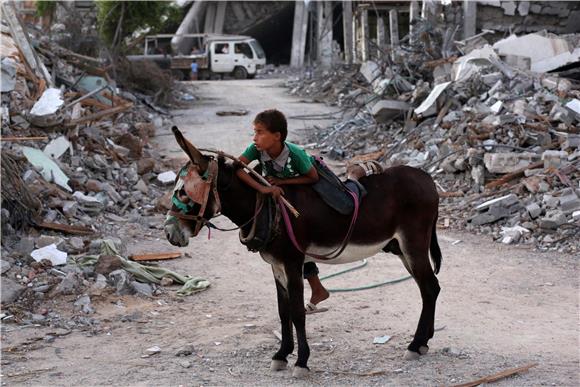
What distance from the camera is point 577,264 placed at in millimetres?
9273

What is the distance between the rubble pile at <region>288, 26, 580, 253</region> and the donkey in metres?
4.44

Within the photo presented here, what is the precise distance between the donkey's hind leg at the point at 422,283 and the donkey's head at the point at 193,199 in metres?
1.59

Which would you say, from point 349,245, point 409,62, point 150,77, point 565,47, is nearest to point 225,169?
point 349,245

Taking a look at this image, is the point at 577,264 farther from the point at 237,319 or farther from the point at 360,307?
the point at 237,319

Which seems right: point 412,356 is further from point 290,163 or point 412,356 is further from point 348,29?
point 348,29

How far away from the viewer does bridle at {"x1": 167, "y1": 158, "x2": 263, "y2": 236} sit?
520 cm

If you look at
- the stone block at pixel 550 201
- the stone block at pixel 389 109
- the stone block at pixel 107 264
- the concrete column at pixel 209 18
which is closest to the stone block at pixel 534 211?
the stone block at pixel 550 201

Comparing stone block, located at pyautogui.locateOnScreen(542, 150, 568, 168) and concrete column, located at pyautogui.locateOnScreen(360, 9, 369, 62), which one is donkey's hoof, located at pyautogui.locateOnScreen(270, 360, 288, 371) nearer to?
stone block, located at pyautogui.locateOnScreen(542, 150, 568, 168)

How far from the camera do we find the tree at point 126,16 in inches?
998

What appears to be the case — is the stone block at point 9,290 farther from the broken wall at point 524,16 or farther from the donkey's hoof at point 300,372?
the broken wall at point 524,16

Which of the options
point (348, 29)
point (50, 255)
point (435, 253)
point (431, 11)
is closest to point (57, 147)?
point (50, 255)

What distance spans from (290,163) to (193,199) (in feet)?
2.58

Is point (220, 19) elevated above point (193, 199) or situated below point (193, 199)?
above

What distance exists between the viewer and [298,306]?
5.62 metres
